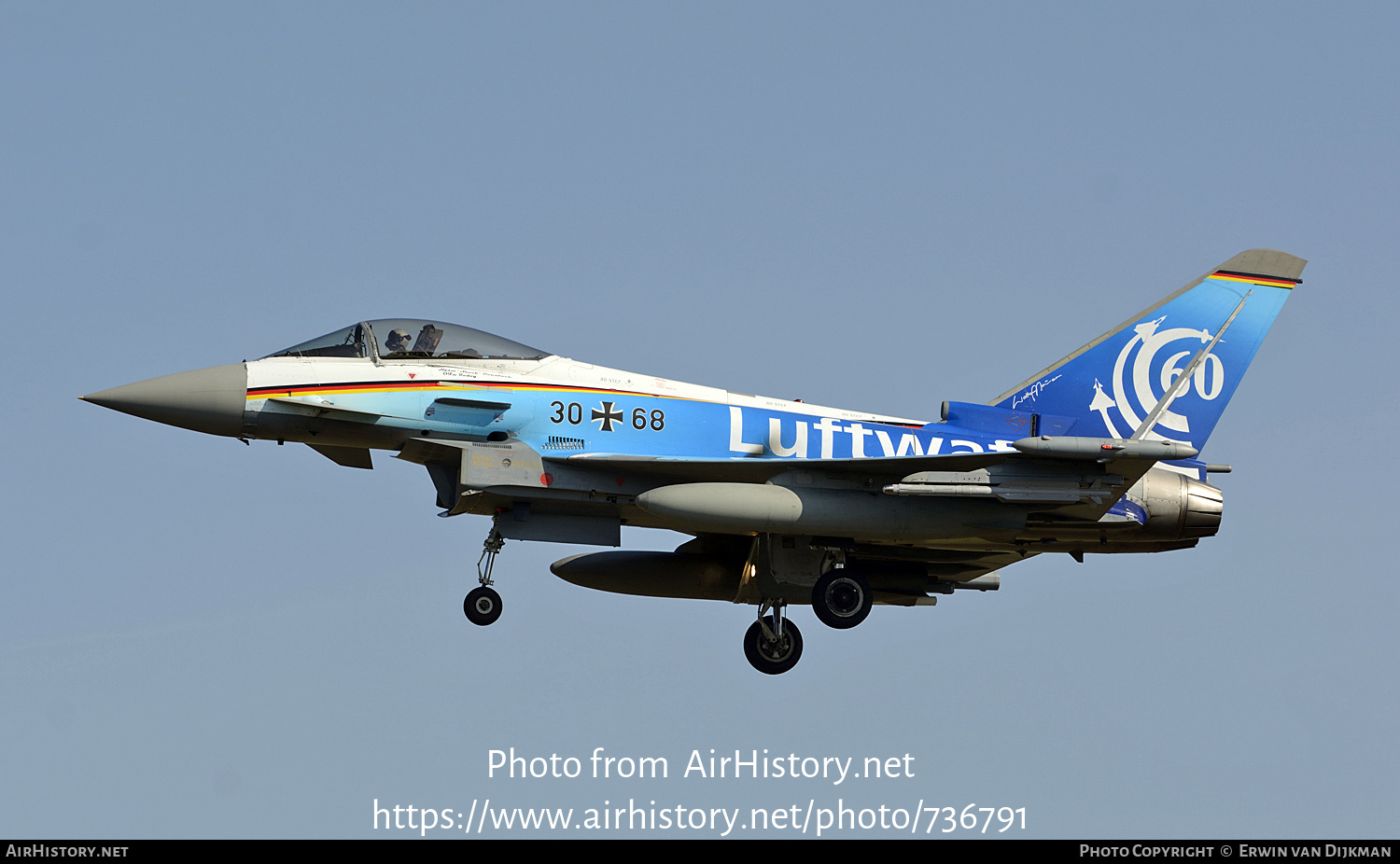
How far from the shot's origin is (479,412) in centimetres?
1786

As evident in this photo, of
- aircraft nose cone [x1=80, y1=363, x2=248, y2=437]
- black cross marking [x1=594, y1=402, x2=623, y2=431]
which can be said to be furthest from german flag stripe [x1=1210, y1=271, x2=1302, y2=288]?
aircraft nose cone [x1=80, y1=363, x2=248, y2=437]

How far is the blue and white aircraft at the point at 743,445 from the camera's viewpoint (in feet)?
57.4

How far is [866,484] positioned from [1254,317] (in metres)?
5.99

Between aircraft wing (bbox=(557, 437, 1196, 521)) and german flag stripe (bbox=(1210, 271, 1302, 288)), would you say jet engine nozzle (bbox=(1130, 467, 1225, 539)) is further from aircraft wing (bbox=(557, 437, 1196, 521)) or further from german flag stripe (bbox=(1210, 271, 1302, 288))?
german flag stripe (bbox=(1210, 271, 1302, 288))

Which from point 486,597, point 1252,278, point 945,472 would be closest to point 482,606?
point 486,597

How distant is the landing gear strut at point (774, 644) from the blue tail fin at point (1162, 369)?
13.1 feet

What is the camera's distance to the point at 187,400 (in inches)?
682

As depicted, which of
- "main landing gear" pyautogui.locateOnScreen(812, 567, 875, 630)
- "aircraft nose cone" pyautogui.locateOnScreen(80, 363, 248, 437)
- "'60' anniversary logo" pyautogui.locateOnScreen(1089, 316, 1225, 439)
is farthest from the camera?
"'60' anniversary logo" pyautogui.locateOnScreen(1089, 316, 1225, 439)

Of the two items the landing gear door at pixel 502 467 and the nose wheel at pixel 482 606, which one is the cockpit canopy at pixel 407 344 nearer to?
the landing gear door at pixel 502 467

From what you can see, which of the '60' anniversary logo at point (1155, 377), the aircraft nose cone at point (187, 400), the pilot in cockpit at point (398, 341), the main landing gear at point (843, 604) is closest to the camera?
the aircraft nose cone at point (187, 400)

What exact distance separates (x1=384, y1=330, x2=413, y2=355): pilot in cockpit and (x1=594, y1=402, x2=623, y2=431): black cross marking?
2278 millimetres

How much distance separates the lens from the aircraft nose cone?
1733 cm

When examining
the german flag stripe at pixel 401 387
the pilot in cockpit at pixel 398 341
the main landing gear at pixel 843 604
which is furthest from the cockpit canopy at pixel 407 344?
the main landing gear at pixel 843 604
